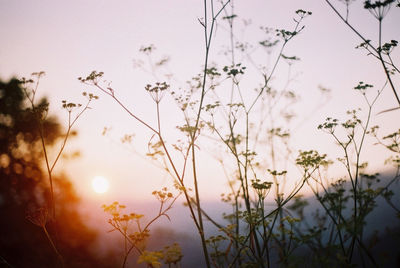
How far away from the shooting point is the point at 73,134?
20250mm

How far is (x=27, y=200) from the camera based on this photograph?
18.7 m

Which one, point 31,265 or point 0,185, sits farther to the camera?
point 0,185

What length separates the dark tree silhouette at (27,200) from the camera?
55.1 ft

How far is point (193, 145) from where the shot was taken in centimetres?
568

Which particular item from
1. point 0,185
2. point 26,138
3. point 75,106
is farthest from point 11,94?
point 75,106

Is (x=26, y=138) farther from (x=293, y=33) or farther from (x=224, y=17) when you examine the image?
(x=293, y=33)

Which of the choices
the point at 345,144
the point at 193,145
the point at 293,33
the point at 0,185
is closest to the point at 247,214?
the point at 193,145

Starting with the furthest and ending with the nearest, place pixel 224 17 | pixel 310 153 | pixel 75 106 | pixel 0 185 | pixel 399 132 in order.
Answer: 1. pixel 0 185
2. pixel 399 132
3. pixel 224 17
4. pixel 310 153
5. pixel 75 106

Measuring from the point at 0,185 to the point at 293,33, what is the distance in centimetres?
2203

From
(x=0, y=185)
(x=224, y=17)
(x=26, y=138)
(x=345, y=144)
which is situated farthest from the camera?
(x=26, y=138)

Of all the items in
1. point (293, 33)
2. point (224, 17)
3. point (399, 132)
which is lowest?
point (399, 132)

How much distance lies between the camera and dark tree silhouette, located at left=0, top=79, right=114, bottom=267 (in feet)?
55.1

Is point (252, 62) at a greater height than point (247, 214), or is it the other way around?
point (252, 62)

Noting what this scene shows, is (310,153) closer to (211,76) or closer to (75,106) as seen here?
(211,76)
